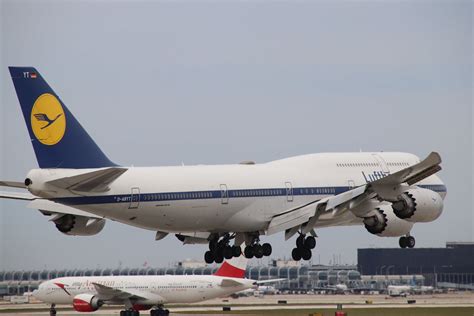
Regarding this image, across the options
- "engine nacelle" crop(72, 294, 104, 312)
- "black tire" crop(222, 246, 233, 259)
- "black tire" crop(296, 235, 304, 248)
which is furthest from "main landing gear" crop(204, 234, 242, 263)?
"engine nacelle" crop(72, 294, 104, 312)

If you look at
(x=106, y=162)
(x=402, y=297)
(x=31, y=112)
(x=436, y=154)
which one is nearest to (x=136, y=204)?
(x=106, y=162)

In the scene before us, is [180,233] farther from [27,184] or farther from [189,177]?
[27,184]

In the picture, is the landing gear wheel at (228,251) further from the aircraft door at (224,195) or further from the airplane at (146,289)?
the airplane at (146,289)

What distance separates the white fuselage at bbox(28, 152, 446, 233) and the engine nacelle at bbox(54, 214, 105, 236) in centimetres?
572

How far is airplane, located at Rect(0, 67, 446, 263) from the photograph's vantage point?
64500 mm

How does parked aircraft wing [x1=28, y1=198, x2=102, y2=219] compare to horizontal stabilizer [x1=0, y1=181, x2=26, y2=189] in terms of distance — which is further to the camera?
parked aircraft wing [x1=28, y1=198, x2=102, y2=219]

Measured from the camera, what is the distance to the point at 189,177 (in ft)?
228

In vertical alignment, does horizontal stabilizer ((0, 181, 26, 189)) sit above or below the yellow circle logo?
below

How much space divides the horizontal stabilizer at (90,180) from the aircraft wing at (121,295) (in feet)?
196

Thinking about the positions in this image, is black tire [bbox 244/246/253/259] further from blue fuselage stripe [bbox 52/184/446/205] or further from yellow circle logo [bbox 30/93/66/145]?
yellow circle logo [bbox 30/93/66/145]

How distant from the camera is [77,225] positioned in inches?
2889

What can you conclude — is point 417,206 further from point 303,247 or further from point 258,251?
point 258,251

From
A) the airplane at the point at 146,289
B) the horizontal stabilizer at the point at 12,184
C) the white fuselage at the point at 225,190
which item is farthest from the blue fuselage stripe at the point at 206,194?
the airplane at the point at 146,289

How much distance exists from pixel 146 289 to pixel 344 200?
60.3 m
